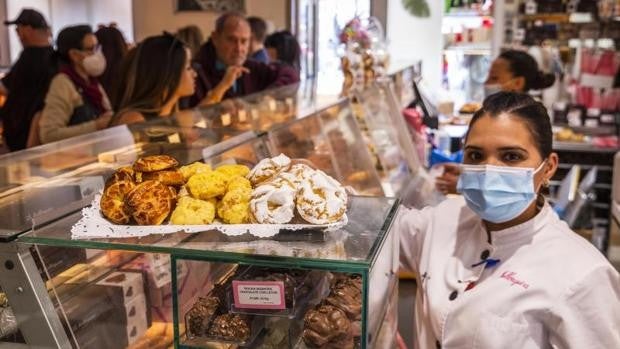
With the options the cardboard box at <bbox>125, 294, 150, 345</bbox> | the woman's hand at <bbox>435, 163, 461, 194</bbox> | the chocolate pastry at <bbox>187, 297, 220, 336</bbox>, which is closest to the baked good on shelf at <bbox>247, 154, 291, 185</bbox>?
the chocolate pastry at <bbox>187, 297, 220, 336</bbox>

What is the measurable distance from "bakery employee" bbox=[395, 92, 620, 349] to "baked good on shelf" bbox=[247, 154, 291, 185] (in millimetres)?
695

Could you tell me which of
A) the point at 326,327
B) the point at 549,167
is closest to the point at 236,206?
the point at 326,327

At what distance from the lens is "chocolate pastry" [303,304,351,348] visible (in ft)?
3.59

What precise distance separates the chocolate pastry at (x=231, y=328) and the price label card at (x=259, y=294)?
3 cm

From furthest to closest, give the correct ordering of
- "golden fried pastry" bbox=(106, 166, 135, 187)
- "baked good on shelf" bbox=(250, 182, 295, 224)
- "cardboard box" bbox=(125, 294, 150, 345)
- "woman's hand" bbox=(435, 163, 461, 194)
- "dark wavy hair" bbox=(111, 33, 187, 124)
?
"dark wavy hair" bbox=(111, 33, 187, 124) → "woman's hand" bbox=(435, 163, 461, 194) → "cardboard box" bbox=(125, 294, 150, 345) → "golden fried pastry" bbox=(106, 166, 135, 187) → "baked good on shelf" bbox=(250, 182, 295, 224)

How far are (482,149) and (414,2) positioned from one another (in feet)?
21.3

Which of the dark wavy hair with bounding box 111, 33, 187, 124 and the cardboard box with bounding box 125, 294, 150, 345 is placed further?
→ the dark wavy hair with bounding box 111, 33, 187, 124

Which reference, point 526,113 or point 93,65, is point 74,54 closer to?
point 93,65

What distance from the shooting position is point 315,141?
2713mm

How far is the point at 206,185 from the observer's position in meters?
1.22

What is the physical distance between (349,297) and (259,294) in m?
0.15

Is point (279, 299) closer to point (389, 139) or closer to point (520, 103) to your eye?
point (520, 103)

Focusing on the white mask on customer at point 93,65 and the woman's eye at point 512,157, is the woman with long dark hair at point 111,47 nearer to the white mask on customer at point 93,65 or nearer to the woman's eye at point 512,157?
the white mask on customer at point 93,65

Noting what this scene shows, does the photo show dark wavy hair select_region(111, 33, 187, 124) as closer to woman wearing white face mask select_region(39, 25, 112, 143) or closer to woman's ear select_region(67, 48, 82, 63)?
woman wearing white face mask select_region(39, 25, 112, 143)
